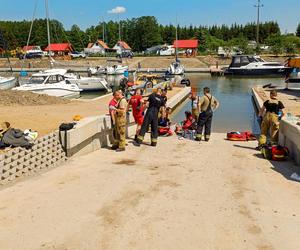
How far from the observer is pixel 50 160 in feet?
29.0

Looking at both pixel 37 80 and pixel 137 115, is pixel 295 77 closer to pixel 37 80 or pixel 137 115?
pixel 37 80

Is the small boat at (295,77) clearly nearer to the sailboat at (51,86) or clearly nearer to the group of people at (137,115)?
the sailboat at (51,86)

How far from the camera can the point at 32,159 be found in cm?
831

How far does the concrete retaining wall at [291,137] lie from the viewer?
9.12 metres

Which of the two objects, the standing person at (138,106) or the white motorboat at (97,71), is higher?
the standing person at (138,106)

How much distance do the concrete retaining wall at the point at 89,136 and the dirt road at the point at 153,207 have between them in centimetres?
58

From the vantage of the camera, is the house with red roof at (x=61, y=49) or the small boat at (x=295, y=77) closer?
the small boat at (x=295, y=77)

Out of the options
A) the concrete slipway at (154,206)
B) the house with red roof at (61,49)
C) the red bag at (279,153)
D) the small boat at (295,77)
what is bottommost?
the red bag at (279,153)

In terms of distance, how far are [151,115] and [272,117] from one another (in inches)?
127

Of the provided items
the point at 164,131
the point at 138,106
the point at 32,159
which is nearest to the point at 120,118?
the point at 138,106

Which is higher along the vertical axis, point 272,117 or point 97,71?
point 272,117

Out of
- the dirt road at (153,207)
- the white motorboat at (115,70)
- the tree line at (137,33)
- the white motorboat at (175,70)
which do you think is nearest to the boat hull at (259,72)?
the white motorboat at (175,70)

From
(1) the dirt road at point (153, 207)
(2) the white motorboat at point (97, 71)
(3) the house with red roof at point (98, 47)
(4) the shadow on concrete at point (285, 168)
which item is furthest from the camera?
(3) the house with red roof at point (98, 47)

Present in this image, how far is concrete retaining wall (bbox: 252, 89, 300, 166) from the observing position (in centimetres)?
912
